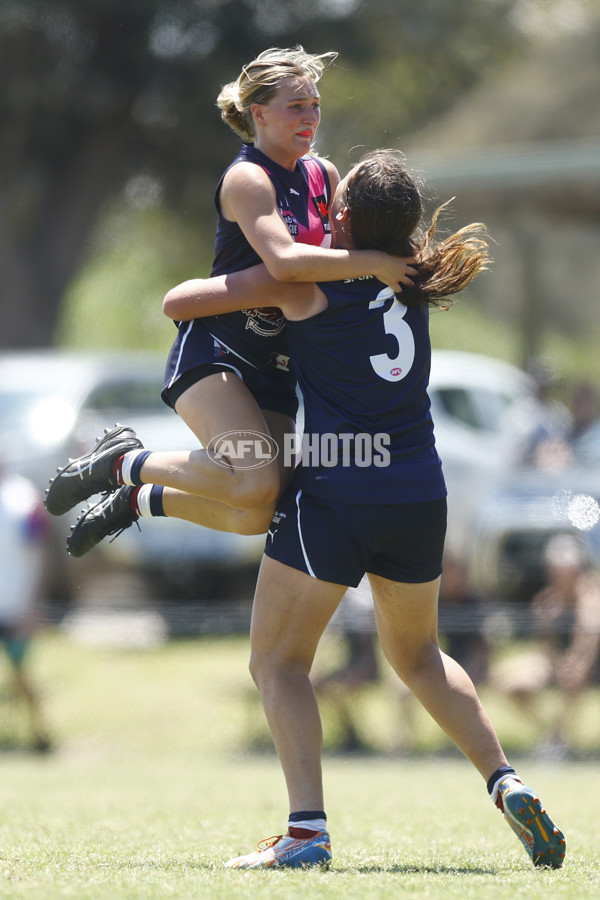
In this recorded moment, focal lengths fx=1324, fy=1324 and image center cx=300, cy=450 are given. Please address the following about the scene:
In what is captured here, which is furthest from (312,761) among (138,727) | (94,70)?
(94,70)

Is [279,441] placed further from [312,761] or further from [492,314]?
[492,314]

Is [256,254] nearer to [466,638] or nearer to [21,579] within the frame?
[466,638]

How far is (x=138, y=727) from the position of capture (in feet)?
34.7

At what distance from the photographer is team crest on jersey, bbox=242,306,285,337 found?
13.8 feet

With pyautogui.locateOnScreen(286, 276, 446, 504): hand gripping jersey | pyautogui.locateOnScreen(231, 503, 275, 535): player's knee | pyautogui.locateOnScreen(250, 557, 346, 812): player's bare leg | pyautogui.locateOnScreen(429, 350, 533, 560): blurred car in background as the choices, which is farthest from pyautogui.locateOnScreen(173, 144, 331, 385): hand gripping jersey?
pyautogui.locateOnScreen(429, 350, 533, 560): blurred car in background

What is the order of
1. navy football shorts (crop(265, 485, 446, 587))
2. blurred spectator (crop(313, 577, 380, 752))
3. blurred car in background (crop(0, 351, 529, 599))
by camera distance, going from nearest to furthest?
navy football shorts (crop(265, 485, 446, 587)) → blurred spectator (crop(313, 577, 380, 752)) → blurred car in background (crop(0, 351, 529, 599))

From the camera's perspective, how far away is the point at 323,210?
13.8 feet

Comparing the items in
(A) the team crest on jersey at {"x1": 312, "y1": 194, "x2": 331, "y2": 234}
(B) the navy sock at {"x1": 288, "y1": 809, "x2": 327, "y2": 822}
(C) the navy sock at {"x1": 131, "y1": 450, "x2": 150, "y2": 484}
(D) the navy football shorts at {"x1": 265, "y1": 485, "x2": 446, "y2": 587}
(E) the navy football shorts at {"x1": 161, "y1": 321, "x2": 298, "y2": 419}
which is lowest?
(B) the navy sock at {"x1": 288, "y1": 809, "x2": 327, "y2": 822}

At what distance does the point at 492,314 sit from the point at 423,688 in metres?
15.1

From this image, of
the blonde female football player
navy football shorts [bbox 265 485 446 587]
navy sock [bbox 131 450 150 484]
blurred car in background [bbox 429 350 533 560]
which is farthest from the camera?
blurred car in background [bbox 429 350 533 560]

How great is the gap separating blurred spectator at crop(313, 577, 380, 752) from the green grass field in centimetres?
24

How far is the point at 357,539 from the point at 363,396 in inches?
16.4

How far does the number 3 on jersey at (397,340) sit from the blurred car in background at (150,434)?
804 cm

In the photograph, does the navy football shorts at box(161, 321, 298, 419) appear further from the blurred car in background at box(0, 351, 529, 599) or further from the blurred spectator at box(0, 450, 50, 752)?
the blurred car in background at box(0, 351, 529, 599)
